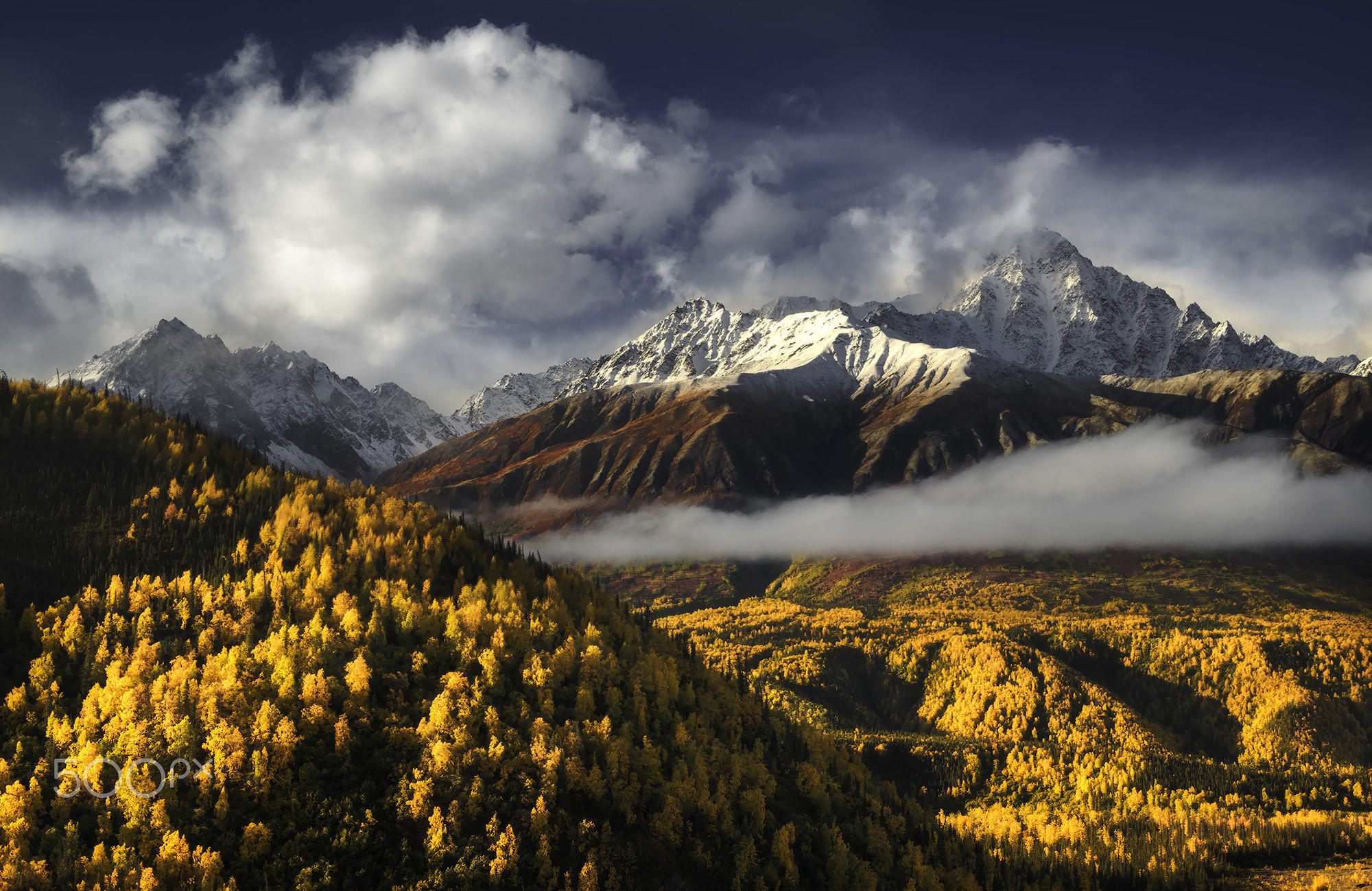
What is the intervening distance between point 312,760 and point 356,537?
77616 millimetres

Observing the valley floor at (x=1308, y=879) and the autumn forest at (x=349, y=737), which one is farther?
the valley floor at (x=1308, y=879)

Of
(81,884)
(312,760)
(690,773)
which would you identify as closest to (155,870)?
(81,884)

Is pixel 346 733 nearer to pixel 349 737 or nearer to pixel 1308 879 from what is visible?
pixel 349 737

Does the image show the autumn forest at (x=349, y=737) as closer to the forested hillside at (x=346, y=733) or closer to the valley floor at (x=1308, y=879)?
the forested hillside at (x=346, y=733)

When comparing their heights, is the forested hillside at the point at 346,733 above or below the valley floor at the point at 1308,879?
above

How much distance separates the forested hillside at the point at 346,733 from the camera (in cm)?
12012

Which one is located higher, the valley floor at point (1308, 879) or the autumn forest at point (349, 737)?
the autumn forest at point (349, 737)

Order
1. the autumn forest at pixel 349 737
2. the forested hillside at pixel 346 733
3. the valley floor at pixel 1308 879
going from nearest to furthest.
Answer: the forested hillside at pixel 346 733
the autumn forest at pixel 349 737
the valley floor at pixel 1308 879

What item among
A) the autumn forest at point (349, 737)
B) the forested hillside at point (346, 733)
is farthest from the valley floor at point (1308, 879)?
the forested hillside at point (346, 733)

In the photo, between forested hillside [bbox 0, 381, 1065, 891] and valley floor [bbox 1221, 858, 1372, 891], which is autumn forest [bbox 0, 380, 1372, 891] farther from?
valley floor [bbox 1221, 858, 1372, 891]

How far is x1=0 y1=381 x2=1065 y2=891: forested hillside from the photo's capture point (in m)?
120

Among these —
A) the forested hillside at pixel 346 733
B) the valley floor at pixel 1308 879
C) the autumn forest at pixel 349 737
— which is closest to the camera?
the forested hillside at pixel 346 733

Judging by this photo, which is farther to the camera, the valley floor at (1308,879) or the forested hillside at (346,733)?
the valley floor at (1308,879)

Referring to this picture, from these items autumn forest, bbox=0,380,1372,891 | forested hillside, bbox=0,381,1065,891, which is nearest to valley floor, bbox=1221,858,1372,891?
autumn forest, bbox=0,380,1372,891
